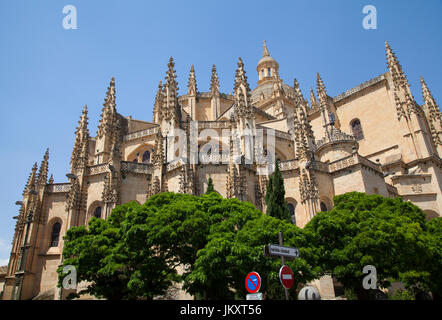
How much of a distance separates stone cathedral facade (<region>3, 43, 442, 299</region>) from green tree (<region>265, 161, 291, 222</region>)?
2301mm

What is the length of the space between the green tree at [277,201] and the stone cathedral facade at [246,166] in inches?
90.6

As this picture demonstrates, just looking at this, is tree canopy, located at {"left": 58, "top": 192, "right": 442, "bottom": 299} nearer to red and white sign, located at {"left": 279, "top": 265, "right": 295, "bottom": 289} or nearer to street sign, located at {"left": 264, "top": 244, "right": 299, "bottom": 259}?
street sign, located at {"left": 264, "top": 244, "right": 299, "bottom": 259}

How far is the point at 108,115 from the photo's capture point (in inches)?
1273

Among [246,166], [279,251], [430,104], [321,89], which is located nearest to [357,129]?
[321,89]

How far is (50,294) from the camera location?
76.2ft

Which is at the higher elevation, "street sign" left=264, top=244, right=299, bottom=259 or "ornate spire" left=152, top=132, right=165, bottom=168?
"ornate spire" left=152, top=132, right=165, bottom=168

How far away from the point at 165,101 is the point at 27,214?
1454cm

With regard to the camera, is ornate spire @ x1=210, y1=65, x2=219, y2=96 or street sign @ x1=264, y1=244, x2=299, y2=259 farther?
ornate spire @ x1=210, y1=65, x2=219, y2=96

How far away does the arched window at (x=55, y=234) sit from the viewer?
86.2 ft

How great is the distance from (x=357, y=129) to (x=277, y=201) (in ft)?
72.4

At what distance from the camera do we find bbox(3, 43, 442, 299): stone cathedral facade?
2472cm

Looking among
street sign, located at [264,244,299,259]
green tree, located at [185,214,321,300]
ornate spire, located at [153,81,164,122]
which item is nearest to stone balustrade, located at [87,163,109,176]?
green tree, located at [185,214,321,300]

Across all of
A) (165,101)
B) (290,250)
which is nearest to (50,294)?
(165,101)

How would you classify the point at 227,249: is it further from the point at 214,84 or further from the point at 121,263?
the point at 214,84
